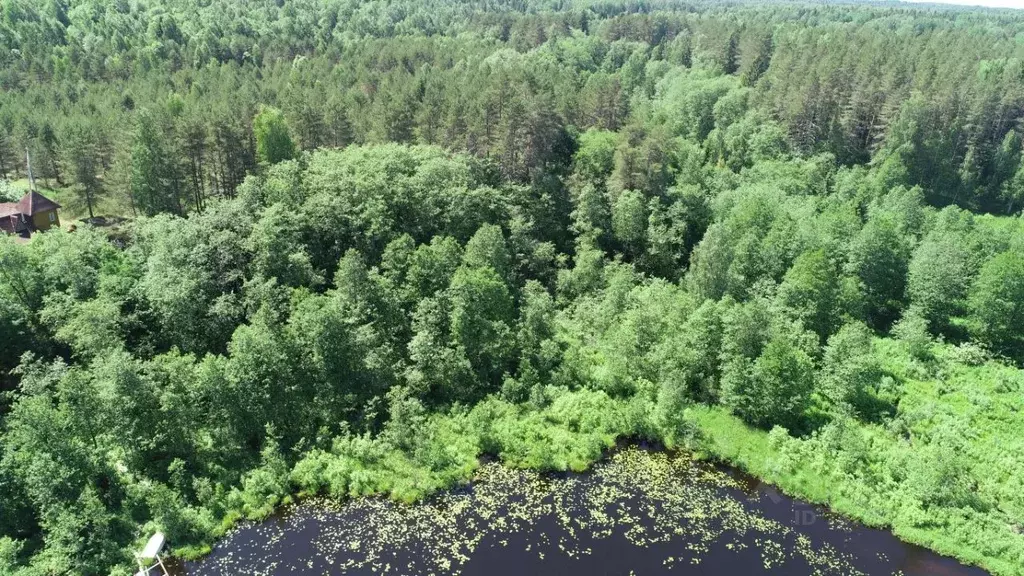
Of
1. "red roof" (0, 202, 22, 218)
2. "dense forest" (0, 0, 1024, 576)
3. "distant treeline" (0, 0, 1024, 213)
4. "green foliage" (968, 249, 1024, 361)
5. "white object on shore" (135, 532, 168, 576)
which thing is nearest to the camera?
"white object on shore" (135, 532, 168, 576)

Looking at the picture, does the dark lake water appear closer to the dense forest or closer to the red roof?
the dense forest

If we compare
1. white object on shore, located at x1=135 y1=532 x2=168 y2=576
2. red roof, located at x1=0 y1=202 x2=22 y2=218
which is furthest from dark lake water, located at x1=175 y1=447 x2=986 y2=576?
red roof, located at x1=0 y1=202 x2=22 y2=218

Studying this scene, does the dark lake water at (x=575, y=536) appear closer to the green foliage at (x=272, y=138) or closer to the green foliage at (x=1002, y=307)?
the green foliage at (x=1002, y=307)

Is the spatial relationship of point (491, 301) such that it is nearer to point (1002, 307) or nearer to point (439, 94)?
point (439, 94)

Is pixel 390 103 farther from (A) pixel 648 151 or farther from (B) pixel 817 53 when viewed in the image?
(B) pixel 817 53

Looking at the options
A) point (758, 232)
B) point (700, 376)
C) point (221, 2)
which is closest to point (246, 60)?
point (221, 2)

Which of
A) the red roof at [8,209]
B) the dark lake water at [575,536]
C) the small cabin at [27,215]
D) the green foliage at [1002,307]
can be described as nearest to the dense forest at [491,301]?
the green foliage at [1002,307]
